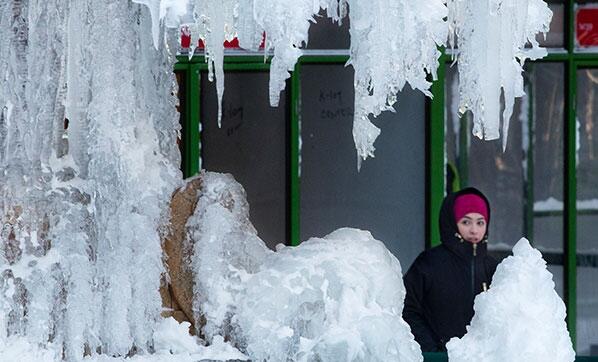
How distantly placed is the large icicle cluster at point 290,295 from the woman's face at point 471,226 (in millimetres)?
1673

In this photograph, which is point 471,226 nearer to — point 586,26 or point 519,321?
point 519,321

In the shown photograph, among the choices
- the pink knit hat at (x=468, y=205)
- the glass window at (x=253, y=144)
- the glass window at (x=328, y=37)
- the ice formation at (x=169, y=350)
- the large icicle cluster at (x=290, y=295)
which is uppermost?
the glass window at (x=328, y=37)

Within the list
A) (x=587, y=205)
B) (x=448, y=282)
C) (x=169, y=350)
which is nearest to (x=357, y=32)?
(x=169, y=350)

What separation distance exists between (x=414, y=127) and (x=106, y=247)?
4468 millimetres

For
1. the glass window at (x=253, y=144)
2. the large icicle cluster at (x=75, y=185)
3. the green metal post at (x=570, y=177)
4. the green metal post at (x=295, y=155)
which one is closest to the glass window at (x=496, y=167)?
the green metal post at (x=570, y=177)

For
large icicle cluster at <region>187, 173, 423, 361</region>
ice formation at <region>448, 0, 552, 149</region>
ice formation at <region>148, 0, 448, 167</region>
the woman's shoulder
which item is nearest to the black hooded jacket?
the woman's shoulder

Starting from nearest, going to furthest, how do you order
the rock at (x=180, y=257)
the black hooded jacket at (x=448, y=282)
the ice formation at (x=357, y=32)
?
the ice formation at (x=357, y=32) < the rock at (x=180, y=257) < the black hooded jacket at (x=448, y=282)

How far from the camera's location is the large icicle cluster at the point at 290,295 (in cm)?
509

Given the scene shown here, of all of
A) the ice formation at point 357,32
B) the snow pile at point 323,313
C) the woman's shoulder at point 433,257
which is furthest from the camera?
the woman's shoulder at point 433,257

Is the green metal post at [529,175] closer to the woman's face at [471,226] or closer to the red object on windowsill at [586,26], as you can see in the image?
the red object on windowsill at [586,26]

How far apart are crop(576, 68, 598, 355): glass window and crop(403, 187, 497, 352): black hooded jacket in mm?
2591

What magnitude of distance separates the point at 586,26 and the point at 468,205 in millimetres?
2896

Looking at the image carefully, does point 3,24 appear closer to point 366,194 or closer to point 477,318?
point 477,318

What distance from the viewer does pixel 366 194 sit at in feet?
30.3
